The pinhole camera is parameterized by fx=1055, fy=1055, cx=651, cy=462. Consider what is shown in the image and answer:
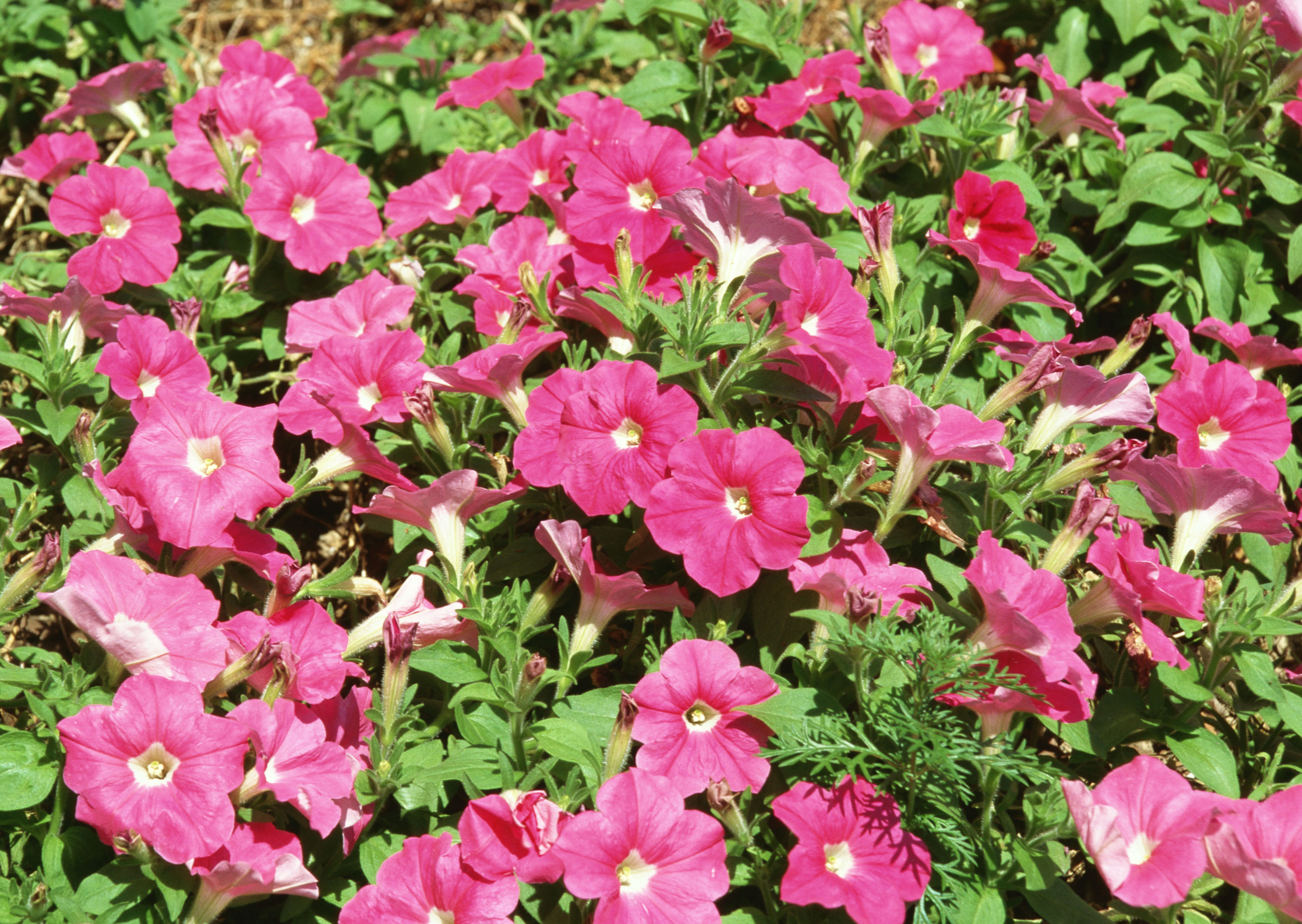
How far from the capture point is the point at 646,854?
1.68m

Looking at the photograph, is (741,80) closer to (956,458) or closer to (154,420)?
(956,458)

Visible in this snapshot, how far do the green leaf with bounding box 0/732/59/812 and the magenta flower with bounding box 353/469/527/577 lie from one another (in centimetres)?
68

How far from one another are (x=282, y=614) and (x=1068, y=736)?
1454 mm

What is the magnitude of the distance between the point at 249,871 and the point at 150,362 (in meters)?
1.16

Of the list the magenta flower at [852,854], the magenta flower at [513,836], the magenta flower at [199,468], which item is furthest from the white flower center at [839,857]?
the magenta flower at [199,468]

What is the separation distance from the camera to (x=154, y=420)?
78.8 inches

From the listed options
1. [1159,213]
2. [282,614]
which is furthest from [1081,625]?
[282,614]

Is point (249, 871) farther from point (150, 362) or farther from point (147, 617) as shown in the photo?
point (150, 362)

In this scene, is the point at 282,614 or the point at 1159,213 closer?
the point at 282,614

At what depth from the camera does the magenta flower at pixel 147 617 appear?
1726mm

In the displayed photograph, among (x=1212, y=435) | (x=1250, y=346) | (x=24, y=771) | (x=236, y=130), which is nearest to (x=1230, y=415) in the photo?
(x=1212, y=435)

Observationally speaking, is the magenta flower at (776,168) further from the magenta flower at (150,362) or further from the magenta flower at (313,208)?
the magenta flower at (150,362)

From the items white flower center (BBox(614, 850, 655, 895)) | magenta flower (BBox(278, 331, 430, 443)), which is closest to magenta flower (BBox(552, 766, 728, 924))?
white flower center (BBox(614, 850, 655, 895))

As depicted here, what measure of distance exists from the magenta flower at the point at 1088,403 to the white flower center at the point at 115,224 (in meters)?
2.21
